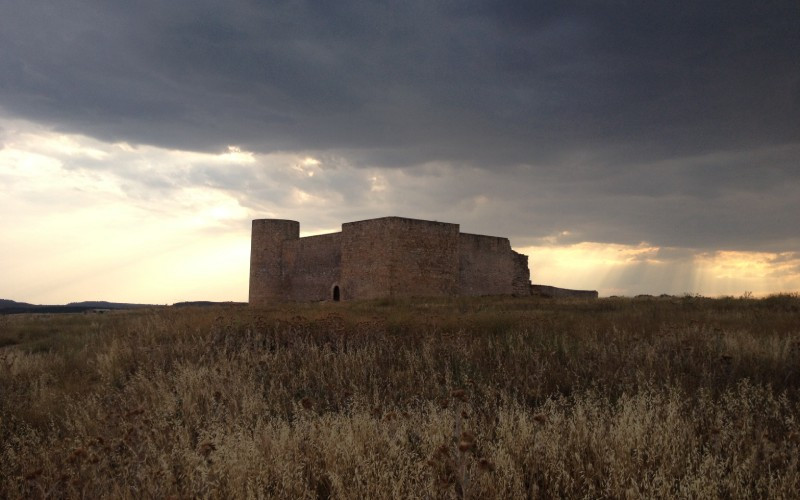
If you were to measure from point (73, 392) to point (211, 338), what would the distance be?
8.88ft

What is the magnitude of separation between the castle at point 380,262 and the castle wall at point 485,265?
1.9 inches


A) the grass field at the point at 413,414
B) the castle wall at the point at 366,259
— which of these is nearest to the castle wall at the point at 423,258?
the castle wall at the point at 366,259

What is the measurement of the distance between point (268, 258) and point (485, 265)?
12298mm

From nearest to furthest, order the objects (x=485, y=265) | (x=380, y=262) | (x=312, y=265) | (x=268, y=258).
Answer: (x=380, y=262)
(x=485, y=265)
(x=312, y=265)
(x=268, y=258)

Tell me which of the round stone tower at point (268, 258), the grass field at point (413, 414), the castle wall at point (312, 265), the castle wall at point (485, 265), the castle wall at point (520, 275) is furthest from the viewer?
the round stone tower at point (268, 258)

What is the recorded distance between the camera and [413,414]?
15.7 feet

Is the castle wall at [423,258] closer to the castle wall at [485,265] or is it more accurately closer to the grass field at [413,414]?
the castle wall at [485,265]

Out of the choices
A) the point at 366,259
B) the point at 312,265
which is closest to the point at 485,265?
the point at 366,259

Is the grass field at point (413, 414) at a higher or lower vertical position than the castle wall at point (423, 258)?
lower

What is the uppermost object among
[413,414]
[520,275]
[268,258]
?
[268,258]

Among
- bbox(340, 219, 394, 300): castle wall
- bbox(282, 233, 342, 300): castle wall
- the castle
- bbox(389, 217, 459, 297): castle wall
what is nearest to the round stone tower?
the castle

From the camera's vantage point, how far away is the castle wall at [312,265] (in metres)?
27.6

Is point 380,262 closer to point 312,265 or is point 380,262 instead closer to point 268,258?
point 312,265

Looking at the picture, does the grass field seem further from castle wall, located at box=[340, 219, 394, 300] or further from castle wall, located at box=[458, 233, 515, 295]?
castle wall, located at box=[458, 233, 515, 295]
